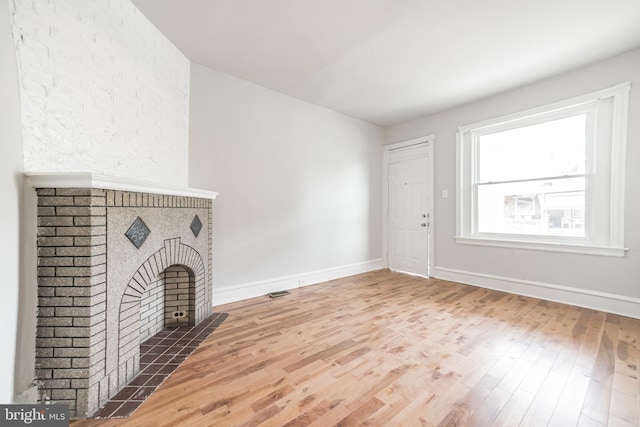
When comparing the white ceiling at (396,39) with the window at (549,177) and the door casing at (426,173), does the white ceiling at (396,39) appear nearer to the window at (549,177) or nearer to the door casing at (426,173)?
the window at (549,177)

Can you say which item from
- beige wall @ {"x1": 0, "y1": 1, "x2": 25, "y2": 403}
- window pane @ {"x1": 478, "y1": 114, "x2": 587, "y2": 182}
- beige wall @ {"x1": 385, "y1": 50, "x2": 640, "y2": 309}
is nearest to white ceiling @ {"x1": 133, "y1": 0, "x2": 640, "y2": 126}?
beige wall @ {"x1": 385, "y1": 50, "x2": 640, "y2": 309}

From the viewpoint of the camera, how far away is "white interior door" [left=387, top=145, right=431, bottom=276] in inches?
165

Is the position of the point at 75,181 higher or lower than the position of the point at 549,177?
lower

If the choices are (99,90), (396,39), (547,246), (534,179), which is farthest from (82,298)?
(534,179)

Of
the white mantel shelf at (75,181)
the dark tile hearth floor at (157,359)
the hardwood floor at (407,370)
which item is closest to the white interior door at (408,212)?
the hardwood floor at (407,370)

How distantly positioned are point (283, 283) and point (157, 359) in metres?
1.74

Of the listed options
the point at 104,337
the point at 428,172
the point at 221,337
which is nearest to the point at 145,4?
the point at 104,337

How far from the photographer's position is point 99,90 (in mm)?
1698

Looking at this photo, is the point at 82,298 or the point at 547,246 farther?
the point at 547,246

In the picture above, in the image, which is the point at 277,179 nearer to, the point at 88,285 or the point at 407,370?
the point at 88,285

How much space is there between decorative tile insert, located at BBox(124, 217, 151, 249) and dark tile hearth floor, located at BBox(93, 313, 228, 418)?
2.78ft

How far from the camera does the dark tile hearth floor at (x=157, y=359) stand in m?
1.33

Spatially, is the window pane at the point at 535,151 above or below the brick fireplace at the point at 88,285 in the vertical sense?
above

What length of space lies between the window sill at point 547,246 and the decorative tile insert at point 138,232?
399 centimetres
